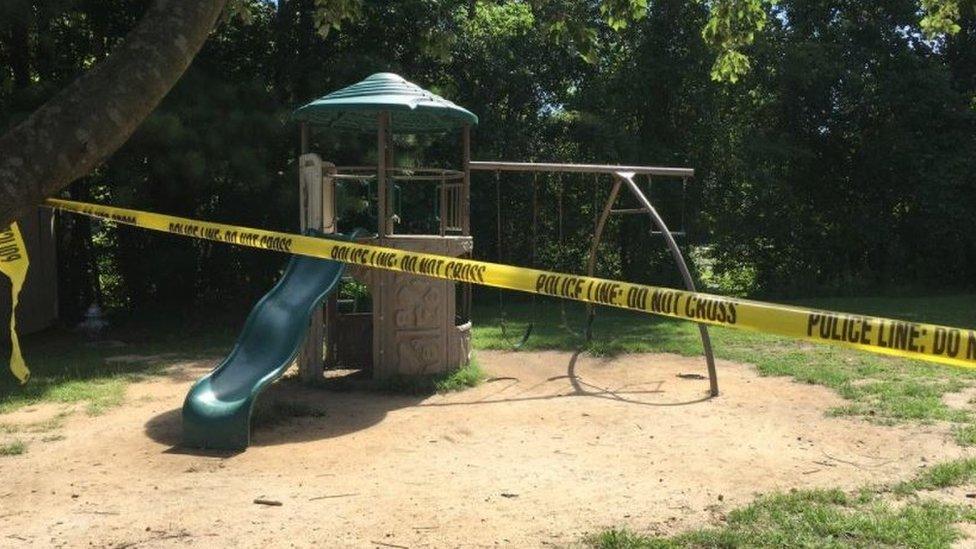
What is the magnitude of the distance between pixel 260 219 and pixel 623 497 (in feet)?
32.5

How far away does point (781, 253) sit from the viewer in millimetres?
18844

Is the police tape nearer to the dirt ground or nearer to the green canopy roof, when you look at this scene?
the dirt ground

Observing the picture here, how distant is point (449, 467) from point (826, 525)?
7.17 feet

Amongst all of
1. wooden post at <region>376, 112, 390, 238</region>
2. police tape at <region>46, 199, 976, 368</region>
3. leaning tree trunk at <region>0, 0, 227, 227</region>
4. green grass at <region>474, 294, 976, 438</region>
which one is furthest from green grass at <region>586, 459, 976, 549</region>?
wooden post at <region>376, 112, 390, 238</region>

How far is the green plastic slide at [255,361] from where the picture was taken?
18.7ft

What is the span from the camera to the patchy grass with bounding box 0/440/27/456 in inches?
220

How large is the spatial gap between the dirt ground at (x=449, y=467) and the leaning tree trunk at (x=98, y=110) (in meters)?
2.16

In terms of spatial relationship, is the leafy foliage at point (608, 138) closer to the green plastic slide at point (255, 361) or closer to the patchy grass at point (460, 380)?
the green plastic slide at point (255, 361)

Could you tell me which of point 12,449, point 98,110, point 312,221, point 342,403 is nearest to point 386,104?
point 312,221

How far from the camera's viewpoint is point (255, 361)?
21.3 feet

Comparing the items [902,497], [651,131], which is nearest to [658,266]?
[651,131]

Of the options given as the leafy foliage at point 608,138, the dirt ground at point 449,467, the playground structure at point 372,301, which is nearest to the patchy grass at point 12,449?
the dirt ground at point 449,467

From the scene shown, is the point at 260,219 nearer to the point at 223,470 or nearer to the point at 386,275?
the point at 386,275

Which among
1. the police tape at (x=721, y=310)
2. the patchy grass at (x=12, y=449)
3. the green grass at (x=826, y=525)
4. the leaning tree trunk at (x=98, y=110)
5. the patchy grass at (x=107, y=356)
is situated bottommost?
the patchy grass at (x=107, y=356)
